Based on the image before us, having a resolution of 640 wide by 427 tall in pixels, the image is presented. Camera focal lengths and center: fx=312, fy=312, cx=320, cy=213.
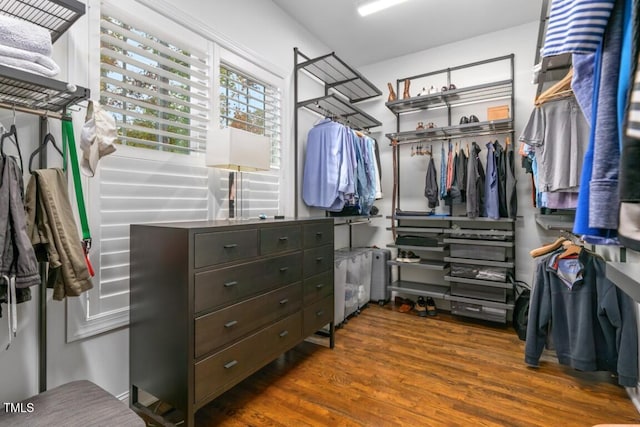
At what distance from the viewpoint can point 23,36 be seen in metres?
1.12

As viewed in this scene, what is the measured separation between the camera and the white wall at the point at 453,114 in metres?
3.27

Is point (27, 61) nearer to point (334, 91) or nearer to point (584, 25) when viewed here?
point (584, 25)

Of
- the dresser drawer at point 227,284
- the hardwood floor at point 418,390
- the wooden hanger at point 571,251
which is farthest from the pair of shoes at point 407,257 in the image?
the dresser drawer at point 227,284

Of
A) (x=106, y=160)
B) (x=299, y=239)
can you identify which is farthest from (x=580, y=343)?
(x=106, y=160)

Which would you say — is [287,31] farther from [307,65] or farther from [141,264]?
[141,264]

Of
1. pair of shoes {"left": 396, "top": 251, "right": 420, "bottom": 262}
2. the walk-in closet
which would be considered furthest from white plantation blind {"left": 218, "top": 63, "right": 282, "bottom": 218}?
pair of shoes {"left": 396, "top": 251, "right": 420, "bottom": 262}

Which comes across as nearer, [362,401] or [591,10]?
[591,10]

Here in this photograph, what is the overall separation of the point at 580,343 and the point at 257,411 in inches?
83.3

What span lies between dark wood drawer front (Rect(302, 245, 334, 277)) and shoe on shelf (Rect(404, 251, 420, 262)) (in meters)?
1.33

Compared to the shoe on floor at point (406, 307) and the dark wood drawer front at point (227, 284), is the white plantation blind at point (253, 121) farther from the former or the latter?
the shoe on floor at point (406, 307)

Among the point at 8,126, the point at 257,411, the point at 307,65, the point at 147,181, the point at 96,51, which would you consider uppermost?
the point at 307,65

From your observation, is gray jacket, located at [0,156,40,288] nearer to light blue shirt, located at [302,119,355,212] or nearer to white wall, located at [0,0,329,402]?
white wall, located at [0,0,329,402]

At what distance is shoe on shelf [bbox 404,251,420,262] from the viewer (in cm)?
358

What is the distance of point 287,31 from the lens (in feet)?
10.0
